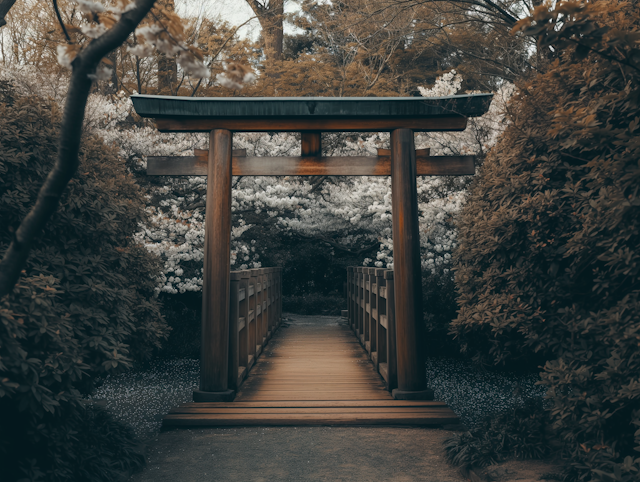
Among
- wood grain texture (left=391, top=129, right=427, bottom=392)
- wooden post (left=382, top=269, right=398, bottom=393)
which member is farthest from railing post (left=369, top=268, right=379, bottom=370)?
wood grain texture (left=391, top=129, right=427, bottom=392)

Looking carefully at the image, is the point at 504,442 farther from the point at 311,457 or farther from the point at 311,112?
the point at 311,112

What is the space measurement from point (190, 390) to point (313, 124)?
13.8ft

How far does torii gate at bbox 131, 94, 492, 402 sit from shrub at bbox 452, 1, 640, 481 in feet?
2.42

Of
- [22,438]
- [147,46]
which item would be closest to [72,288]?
[22,438]

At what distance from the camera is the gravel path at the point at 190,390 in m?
5.80

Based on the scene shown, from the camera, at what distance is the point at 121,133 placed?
9.30m

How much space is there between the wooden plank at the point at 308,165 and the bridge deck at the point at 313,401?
213cm

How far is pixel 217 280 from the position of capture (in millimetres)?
4789

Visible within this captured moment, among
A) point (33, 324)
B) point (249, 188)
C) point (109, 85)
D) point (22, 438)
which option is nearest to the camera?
point (33, 324)

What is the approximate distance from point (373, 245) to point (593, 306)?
10131 millimetres

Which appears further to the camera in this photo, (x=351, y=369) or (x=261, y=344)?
(x=261, y=344)

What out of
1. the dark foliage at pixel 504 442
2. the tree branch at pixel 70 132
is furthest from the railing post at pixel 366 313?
the tree branch at pixel 70 132

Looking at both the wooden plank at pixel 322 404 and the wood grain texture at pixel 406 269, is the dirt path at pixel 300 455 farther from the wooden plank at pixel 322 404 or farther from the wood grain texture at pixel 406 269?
the wood grain texture at pixel 406 269

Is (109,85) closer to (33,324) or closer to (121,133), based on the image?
(121,133)
